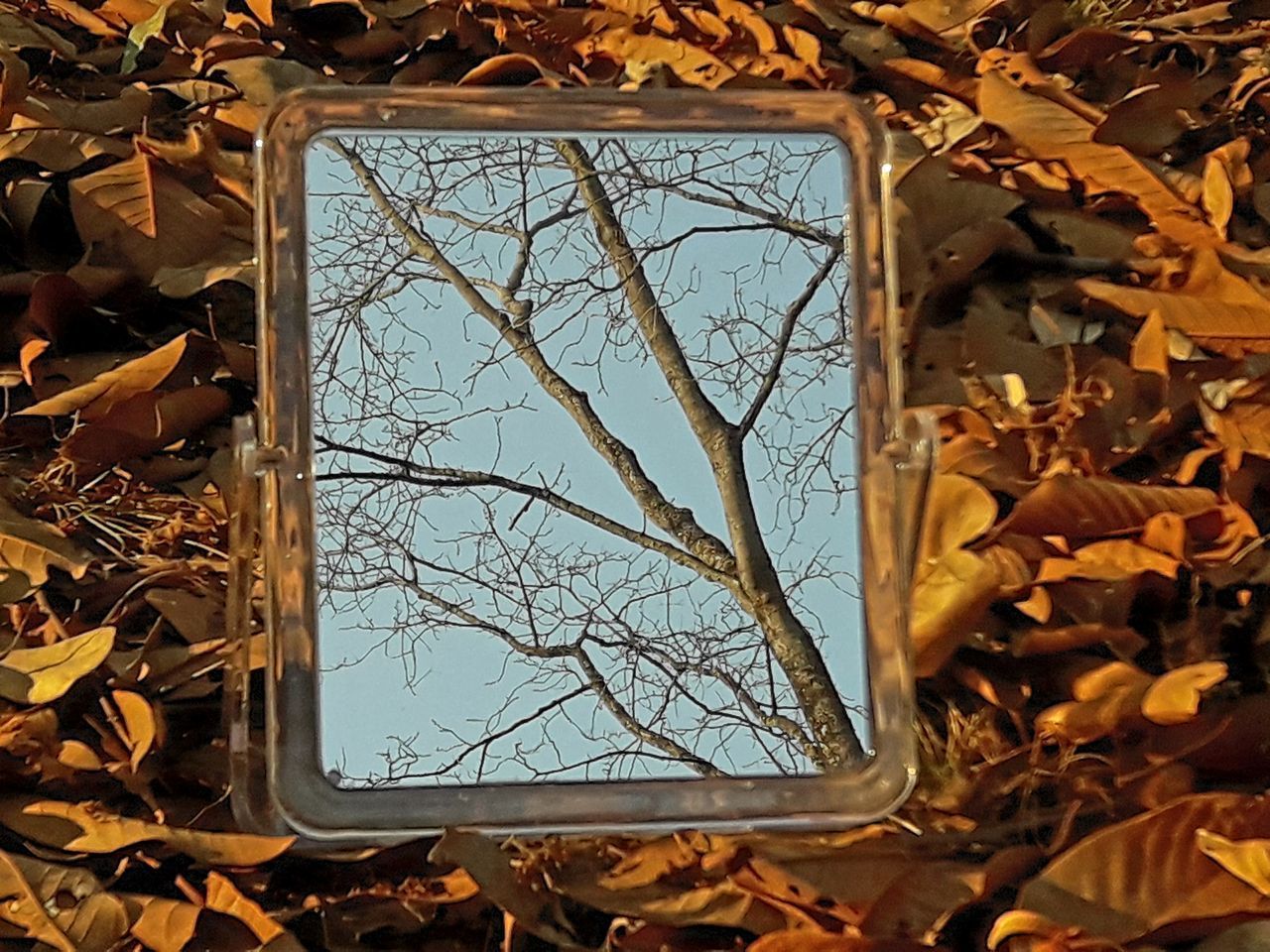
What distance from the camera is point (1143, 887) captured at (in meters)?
0.50

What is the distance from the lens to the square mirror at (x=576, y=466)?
1.69 ft

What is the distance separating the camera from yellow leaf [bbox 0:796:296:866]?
1.62 ft

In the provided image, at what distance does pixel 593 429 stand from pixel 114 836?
20 cm

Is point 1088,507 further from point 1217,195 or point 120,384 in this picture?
point 120,384

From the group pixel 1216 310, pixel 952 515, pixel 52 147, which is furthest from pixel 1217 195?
pixel 52 147

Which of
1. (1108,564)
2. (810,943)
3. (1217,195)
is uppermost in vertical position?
(1217,195)

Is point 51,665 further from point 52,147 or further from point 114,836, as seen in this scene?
point 52,147

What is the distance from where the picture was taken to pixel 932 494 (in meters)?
0.53

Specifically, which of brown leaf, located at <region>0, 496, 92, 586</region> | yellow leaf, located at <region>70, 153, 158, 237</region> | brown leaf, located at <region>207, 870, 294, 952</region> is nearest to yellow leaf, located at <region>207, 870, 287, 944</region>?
brown leaf, located at <region>207, 870, 294, 952</region>

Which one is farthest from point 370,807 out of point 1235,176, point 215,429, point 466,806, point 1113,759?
point 1235,176

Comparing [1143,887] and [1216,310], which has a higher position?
[1216,310]

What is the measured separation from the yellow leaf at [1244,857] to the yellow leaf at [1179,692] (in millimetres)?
40

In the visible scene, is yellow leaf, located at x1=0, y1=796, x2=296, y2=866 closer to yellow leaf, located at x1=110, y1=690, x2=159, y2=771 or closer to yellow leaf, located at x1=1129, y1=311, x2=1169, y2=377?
yellow leaf, located at x1=110, y1=690, x2=159, y2=771

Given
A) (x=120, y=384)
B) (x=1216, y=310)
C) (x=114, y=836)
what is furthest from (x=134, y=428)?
(x=1216, y=310)
